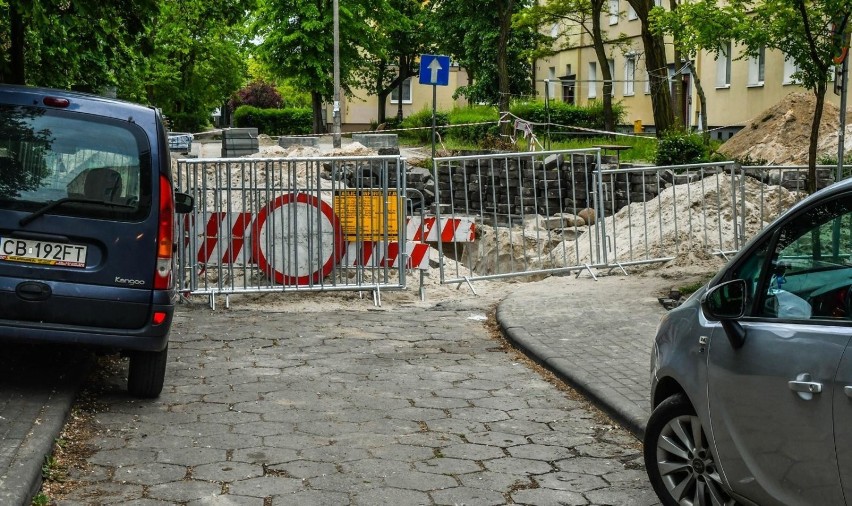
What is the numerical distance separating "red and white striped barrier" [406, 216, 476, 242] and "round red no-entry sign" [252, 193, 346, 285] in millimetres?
1155

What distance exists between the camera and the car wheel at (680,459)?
514 centimetres

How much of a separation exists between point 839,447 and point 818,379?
9.4 inches

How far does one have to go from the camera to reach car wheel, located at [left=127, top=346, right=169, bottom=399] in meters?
7.85

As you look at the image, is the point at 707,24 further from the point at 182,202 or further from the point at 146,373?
the point at 146,373

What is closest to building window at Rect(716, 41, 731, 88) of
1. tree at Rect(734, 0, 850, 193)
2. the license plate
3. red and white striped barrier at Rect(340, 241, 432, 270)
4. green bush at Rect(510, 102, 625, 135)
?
green bush at Rect(510, 102, 625, 135)

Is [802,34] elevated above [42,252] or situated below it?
above

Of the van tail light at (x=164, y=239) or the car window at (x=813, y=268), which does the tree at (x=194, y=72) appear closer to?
the van tail light at (x=164, y=239)

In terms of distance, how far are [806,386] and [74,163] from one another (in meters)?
4.80

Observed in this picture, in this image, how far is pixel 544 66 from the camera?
216 ft

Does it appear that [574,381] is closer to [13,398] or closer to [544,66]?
[13,398]

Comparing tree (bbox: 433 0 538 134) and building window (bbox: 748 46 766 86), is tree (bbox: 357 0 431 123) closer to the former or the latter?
tree (bbox: 433 0 538 134)

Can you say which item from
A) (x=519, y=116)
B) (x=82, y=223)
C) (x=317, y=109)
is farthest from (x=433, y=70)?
(x=317, y=109)

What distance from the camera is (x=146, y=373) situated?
789 centimetres

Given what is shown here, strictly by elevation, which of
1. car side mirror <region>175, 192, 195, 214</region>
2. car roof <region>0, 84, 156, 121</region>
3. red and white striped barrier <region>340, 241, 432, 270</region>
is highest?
car roof <region>0, 84, 156, 121</region>
